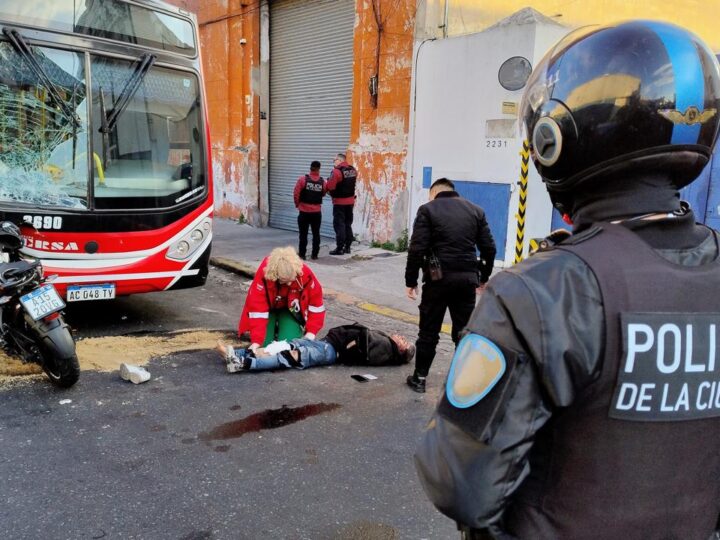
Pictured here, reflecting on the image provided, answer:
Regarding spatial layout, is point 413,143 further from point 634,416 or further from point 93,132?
point 634,416

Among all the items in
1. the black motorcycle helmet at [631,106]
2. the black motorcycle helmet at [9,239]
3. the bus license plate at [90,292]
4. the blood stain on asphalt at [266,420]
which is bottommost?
the blood stain on asphalt at [266,420]

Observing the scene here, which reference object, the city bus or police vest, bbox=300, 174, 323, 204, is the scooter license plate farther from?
police vest, bbox=300, 174, 323, 204

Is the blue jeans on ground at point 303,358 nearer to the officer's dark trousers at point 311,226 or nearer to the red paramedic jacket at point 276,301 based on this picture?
the red paramedic jacket at point 276,301

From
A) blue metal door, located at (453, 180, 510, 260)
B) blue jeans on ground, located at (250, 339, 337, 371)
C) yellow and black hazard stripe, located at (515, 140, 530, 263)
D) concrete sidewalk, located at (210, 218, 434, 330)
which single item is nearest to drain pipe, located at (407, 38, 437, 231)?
concrete sidewalk, located at (210, 218, 434, 330)

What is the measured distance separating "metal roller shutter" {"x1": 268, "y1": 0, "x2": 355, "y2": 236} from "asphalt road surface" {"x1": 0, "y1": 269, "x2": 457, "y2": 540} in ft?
26.3

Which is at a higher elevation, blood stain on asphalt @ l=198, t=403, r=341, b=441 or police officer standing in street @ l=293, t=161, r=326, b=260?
police officer standing in street @ l=293, t=161, r=326, b=260

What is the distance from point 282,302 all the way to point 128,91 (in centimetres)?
256

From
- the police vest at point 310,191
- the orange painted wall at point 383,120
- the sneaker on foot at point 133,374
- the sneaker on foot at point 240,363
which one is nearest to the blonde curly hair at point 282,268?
the sneaker on foot at point 240,363

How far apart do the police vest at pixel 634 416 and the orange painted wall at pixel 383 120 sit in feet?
31.8

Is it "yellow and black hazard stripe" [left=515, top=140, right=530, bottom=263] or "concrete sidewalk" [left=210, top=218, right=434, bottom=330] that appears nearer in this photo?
"concrete sidewalk" [left=210, top=218, right=434, bottom=330]

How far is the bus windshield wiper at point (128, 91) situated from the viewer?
5.83 metres

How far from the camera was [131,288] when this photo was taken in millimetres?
5977

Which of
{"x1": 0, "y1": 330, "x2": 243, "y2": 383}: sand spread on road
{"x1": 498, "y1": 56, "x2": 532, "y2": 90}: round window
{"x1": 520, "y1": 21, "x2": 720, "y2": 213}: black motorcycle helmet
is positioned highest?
{"x1": 498, "y1": 56, "x2": 532, "y2": 90}: round window

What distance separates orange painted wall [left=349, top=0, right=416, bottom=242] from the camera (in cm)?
1055
